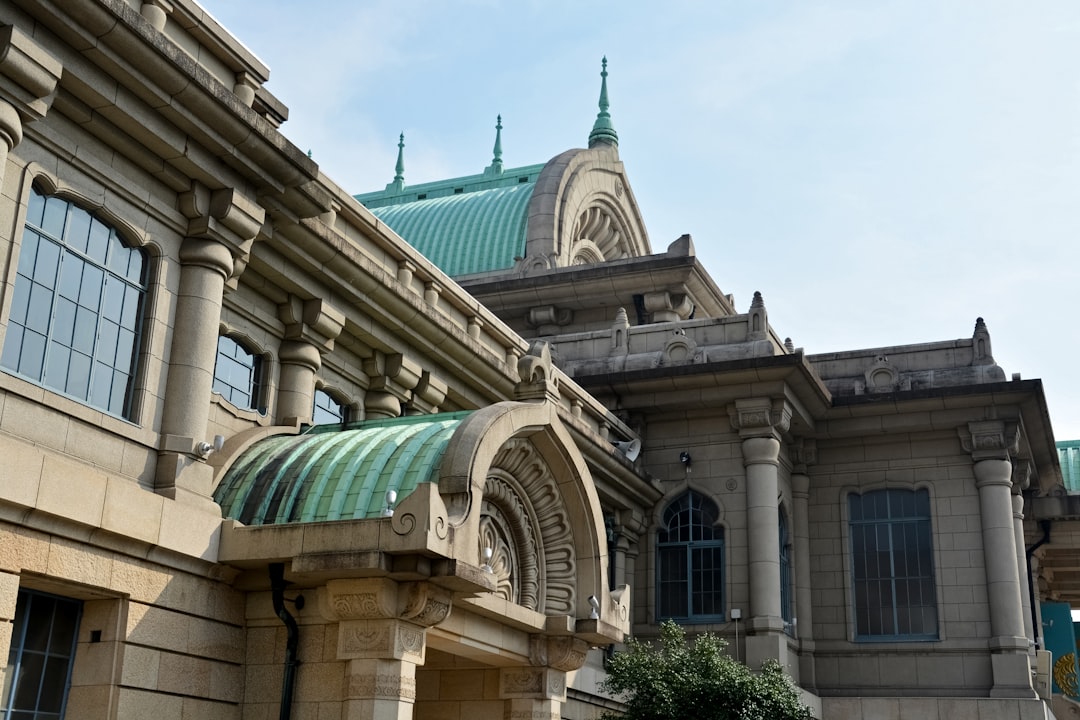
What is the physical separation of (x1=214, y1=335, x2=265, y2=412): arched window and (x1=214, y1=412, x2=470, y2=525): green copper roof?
1.25 metres

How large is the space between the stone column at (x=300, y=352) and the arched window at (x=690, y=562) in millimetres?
12997

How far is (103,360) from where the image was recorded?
47.3 feet

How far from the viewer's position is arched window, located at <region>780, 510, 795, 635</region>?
96.2 feet

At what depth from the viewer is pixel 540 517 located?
704 inches

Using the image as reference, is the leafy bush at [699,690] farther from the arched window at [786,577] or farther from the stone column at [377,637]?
the stone column at [377,637]

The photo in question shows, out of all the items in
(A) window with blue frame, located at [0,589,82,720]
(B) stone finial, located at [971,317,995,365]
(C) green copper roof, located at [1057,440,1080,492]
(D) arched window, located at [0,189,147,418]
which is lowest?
(A) window with blue frame, located at [0,589,82,720]

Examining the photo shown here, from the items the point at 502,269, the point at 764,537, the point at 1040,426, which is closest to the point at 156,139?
the point at 764,537

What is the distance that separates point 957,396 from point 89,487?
73.2 feet

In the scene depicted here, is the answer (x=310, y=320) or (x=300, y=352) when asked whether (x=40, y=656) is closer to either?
(x=300, y=352)

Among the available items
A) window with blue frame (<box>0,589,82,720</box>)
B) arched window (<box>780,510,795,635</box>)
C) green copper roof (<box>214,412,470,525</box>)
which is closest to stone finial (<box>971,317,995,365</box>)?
arched window (<box>780,510,795,635</box>)

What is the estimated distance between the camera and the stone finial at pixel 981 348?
31.1 metres

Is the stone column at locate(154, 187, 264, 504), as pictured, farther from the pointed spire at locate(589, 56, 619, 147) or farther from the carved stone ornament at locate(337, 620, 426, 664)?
the pointed spire at locate(589, 56, 619, 147)

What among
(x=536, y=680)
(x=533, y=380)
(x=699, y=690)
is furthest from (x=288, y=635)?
(x=699, y=690)

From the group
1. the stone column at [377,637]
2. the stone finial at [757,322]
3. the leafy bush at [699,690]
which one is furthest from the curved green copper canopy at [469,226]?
the stone column at [377,637]
